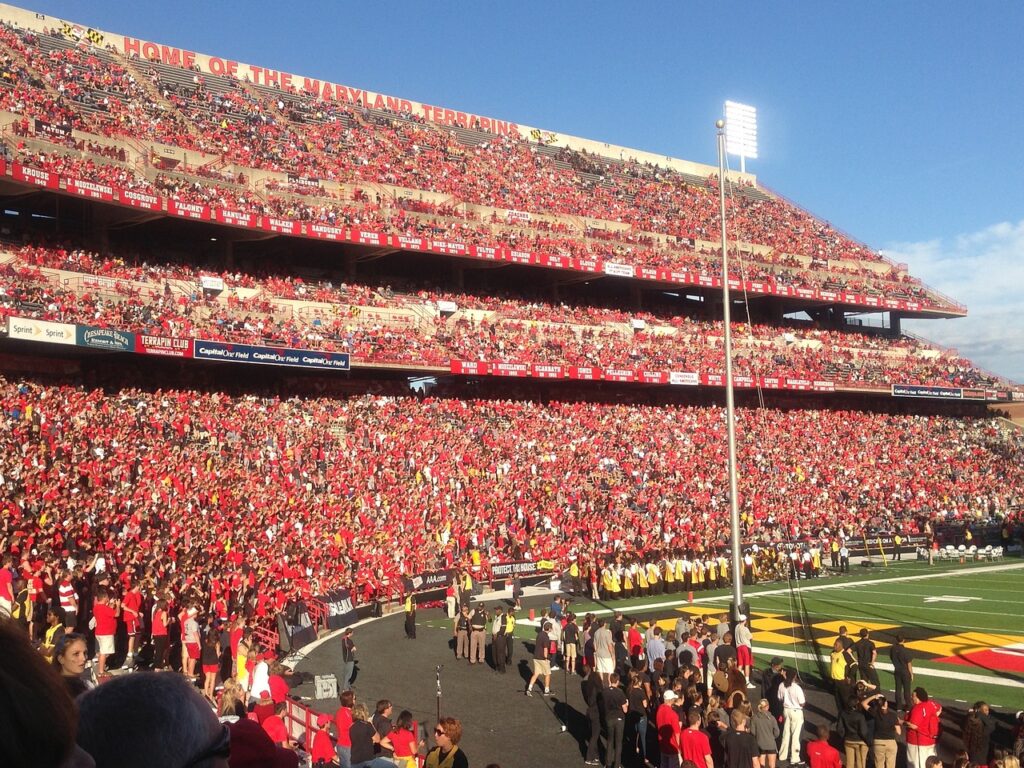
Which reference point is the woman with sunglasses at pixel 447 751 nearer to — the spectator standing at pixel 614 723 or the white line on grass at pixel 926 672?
the spectator standing at pixel 614 723

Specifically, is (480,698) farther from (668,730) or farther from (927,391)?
(927,391)

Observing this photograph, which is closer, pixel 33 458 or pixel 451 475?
pixel 33 458

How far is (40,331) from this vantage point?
2841cm

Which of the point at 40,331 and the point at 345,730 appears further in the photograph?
the point at 40,331

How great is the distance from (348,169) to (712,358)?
20991 millimetres

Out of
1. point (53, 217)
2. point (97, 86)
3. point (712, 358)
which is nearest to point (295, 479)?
point (53, 217)

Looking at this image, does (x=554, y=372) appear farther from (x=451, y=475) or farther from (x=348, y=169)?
(x=348, y=169)

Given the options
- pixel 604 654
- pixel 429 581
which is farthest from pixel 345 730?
pixel 429 581

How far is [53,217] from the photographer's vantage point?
3572 centimetres

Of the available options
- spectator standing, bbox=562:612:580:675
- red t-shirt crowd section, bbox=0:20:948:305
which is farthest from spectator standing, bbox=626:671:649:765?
red t-shirt crowd section, bbox=0:20:948:305

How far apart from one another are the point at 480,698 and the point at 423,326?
27.0 m

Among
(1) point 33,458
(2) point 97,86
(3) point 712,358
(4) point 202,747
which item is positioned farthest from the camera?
(3) point 712,358

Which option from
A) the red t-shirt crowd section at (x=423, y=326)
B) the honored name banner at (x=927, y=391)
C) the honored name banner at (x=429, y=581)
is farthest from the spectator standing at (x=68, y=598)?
the honored name banner at (x=927, y=391)

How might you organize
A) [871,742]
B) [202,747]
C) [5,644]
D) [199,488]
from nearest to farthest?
[5,644] → [202,747] → [871,742] → [199,488]
